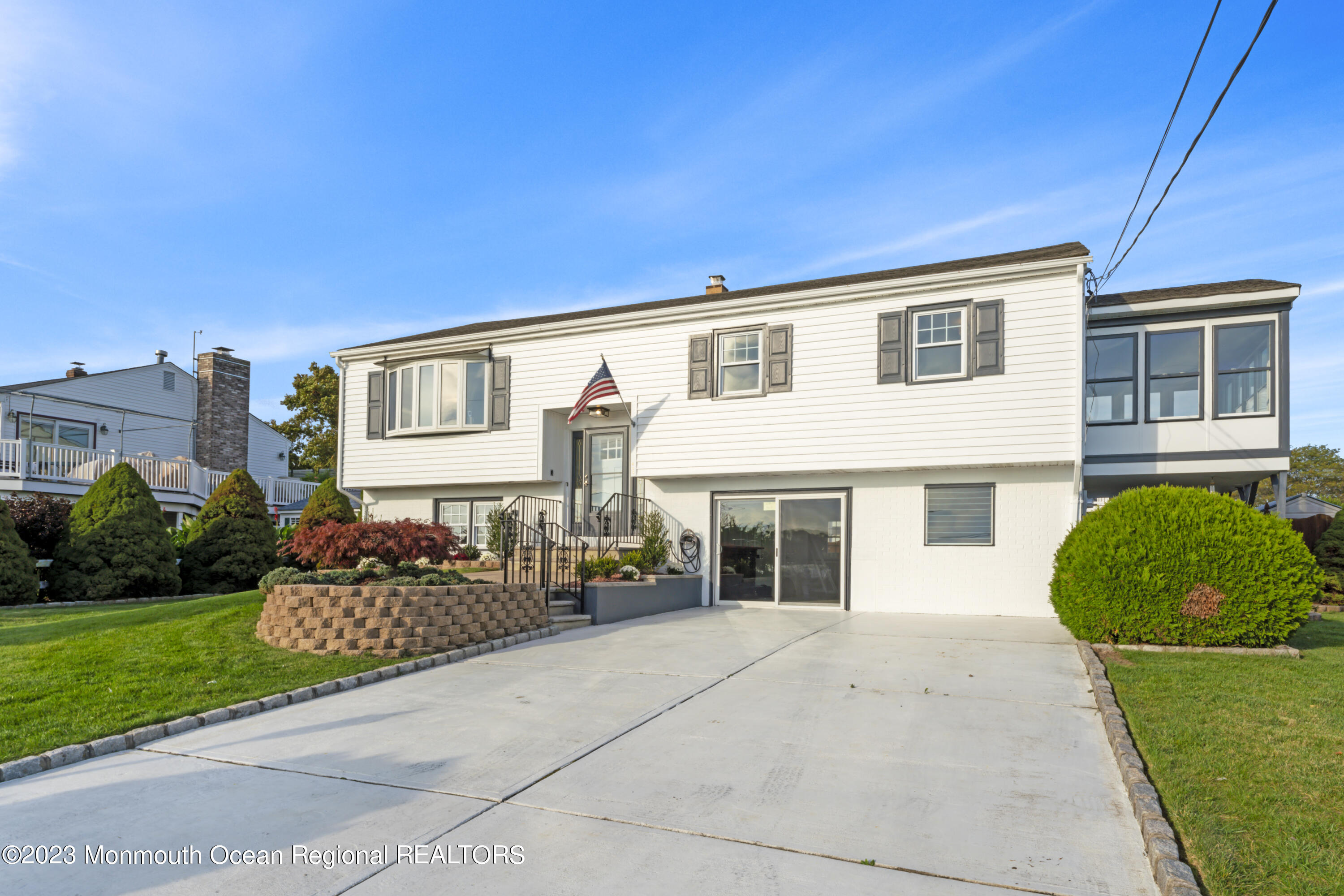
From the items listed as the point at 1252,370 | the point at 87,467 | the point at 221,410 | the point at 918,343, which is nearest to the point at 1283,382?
the point at 1252,370

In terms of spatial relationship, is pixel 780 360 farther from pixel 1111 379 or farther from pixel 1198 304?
pixel 1198 304

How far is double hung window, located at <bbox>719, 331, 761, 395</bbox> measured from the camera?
1375 cm

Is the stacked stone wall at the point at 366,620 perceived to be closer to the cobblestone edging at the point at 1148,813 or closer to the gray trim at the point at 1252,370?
the cobblestone edging at the point at 1148,813

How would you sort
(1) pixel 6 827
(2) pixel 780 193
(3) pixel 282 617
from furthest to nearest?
(2) pixel 780 193, (3) pixel 282 617, (1) pixel 6 827

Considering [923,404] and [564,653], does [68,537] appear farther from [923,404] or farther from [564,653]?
[923,404]

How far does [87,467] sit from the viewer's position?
21.6 meters

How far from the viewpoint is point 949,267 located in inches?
514

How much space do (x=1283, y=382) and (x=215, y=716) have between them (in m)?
14.4

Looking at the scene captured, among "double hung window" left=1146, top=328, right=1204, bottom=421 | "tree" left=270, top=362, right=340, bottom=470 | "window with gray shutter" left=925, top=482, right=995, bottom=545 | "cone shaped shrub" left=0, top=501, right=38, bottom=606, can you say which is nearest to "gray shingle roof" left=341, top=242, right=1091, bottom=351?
"double hung window" left=1146, top=328, right=1204, bottom=421

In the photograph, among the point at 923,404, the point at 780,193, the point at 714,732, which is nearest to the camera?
the point at 714,732

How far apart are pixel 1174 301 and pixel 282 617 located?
13.6 metres

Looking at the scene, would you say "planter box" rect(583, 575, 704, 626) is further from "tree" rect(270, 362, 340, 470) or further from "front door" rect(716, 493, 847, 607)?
"tree" rect(270, 362, 340, 470)

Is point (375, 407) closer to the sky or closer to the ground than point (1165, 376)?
closer to the ground

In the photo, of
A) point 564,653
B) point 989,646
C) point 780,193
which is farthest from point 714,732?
point 780,193
